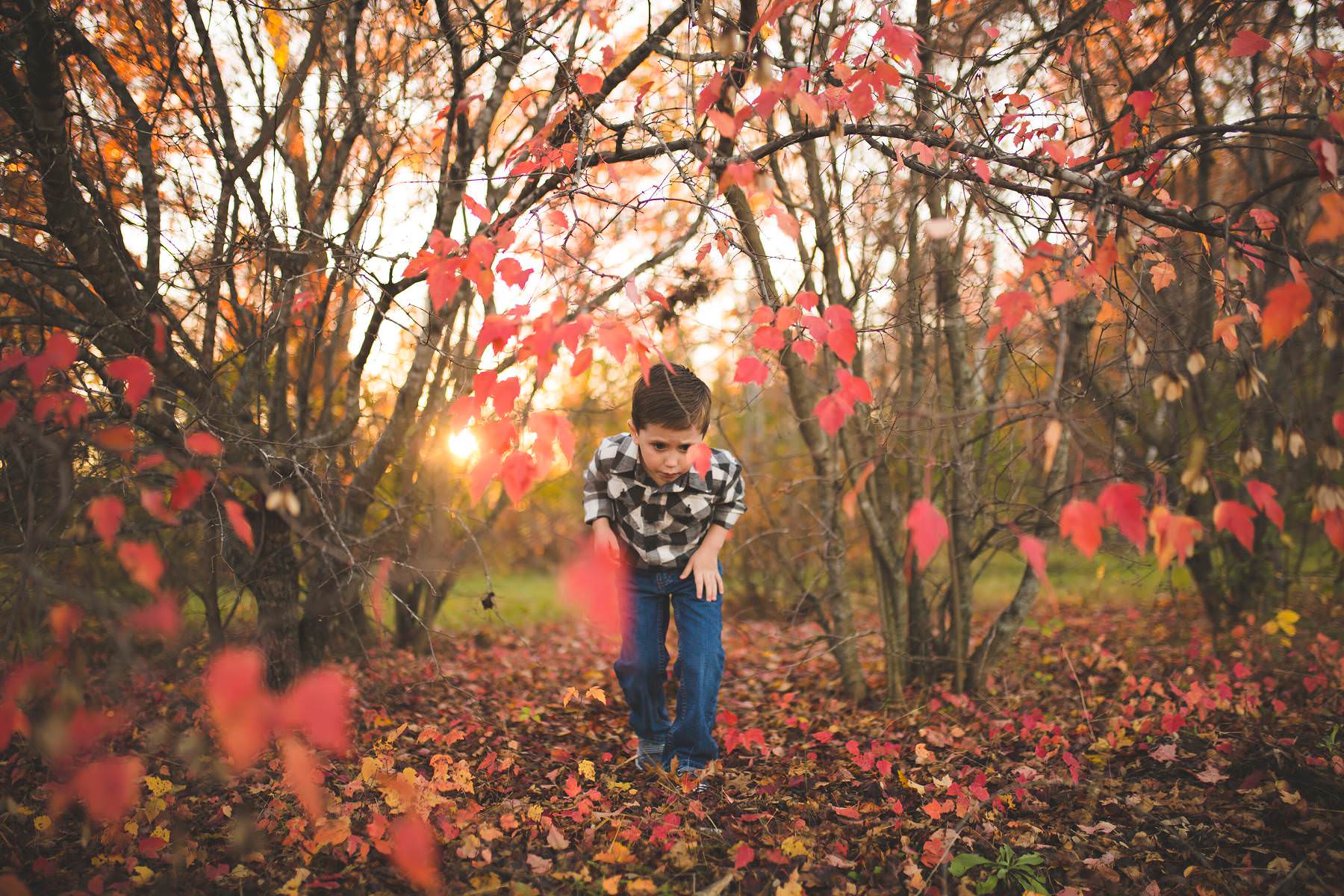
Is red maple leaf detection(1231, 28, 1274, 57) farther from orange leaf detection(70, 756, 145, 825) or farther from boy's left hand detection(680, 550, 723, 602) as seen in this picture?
orange leaf detection(70, 756, 145, 825)

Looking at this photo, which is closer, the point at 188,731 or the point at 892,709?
the point at 188,731

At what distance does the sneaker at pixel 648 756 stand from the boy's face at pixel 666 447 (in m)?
1.05

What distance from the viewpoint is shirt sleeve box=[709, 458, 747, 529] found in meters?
2.81

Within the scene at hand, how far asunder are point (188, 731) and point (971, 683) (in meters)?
3.32

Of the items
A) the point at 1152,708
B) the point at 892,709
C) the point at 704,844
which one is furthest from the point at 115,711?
the point at 1152,708

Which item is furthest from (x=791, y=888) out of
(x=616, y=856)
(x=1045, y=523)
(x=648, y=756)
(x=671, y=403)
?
Answer: (x=1045, y=523)

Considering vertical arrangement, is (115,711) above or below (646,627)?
below

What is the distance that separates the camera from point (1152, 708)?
3172mm

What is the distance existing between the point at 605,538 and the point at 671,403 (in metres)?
0.56

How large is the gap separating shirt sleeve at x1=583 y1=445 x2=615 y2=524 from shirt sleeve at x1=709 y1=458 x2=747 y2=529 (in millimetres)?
400

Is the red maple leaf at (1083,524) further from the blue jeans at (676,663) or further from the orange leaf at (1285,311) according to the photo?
the blue jeans at (676,663)

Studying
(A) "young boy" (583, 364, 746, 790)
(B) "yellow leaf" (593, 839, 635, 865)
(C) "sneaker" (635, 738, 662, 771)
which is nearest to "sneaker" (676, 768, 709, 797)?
(A) "young boy" (583, 364, 746, 790)

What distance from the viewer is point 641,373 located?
2391 millimetres

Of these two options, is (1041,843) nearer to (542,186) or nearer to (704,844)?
(704,844)
